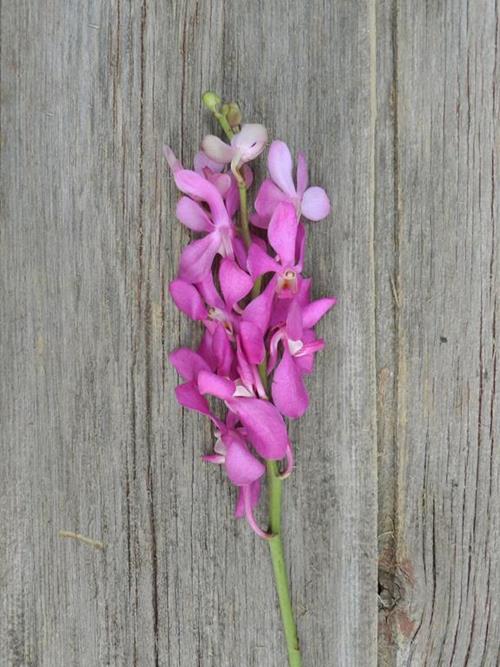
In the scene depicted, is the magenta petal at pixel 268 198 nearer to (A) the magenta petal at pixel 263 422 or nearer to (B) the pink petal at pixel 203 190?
(B) the pink petal at pixel 203 190

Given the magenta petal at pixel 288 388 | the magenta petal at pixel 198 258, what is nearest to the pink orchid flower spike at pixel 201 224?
the magenta petal at pixel 198 258

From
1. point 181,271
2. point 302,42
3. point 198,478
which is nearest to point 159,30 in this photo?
point 302,42

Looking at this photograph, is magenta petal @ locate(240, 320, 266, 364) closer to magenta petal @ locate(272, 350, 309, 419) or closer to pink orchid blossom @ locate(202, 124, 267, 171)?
magenta petal @ locate(272, 350, 309, 419)

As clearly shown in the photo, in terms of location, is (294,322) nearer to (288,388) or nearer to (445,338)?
(288,388)

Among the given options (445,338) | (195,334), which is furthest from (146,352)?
(445,338)

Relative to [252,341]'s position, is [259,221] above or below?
above

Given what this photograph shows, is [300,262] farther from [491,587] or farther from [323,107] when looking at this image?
[491,587]
